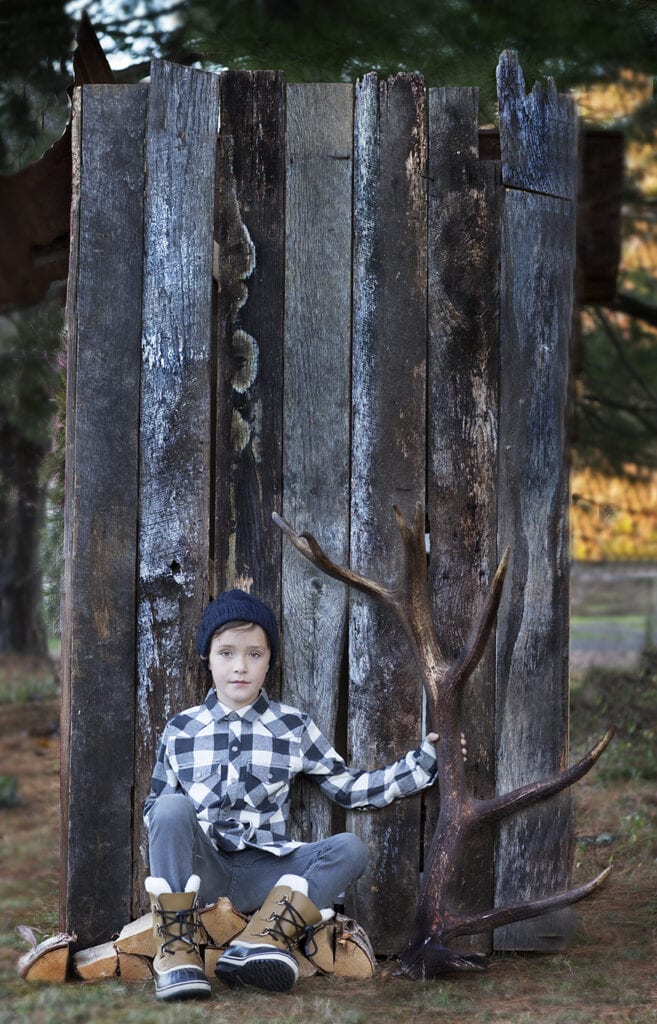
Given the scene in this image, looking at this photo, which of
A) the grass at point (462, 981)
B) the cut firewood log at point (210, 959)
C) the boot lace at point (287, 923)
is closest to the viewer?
the grass at point (462, 981)

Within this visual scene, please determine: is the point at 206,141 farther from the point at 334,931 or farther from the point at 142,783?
the point at 334,931

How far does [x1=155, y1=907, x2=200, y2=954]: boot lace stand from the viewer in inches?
126

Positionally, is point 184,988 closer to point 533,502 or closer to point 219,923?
point 219,923

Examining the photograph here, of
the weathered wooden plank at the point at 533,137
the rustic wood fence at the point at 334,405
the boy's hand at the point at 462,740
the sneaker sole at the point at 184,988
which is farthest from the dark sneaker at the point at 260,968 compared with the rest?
the weathered wooden plank at the point at 533,137

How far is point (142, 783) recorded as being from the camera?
3738 millimetres

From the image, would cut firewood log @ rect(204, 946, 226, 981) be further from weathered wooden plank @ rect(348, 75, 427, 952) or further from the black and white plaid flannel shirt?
weathered wooden plank @ rect(348, 75, 427, 952)

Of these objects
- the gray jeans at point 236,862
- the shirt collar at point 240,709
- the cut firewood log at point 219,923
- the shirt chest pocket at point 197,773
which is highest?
the shirt collar at point 240,709

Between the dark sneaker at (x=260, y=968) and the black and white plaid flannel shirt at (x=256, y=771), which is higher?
the black and white plaid flannel shirt at (x=256, y=771)

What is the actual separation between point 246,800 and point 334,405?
50.8 inches

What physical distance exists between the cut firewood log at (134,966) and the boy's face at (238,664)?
30.5 inches

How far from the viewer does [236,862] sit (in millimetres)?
3553

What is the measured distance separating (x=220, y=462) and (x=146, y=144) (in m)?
1.08

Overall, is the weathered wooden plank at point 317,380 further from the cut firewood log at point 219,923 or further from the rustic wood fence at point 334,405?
the cut firewood log at point 219,923

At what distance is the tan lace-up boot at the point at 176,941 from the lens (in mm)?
3131
